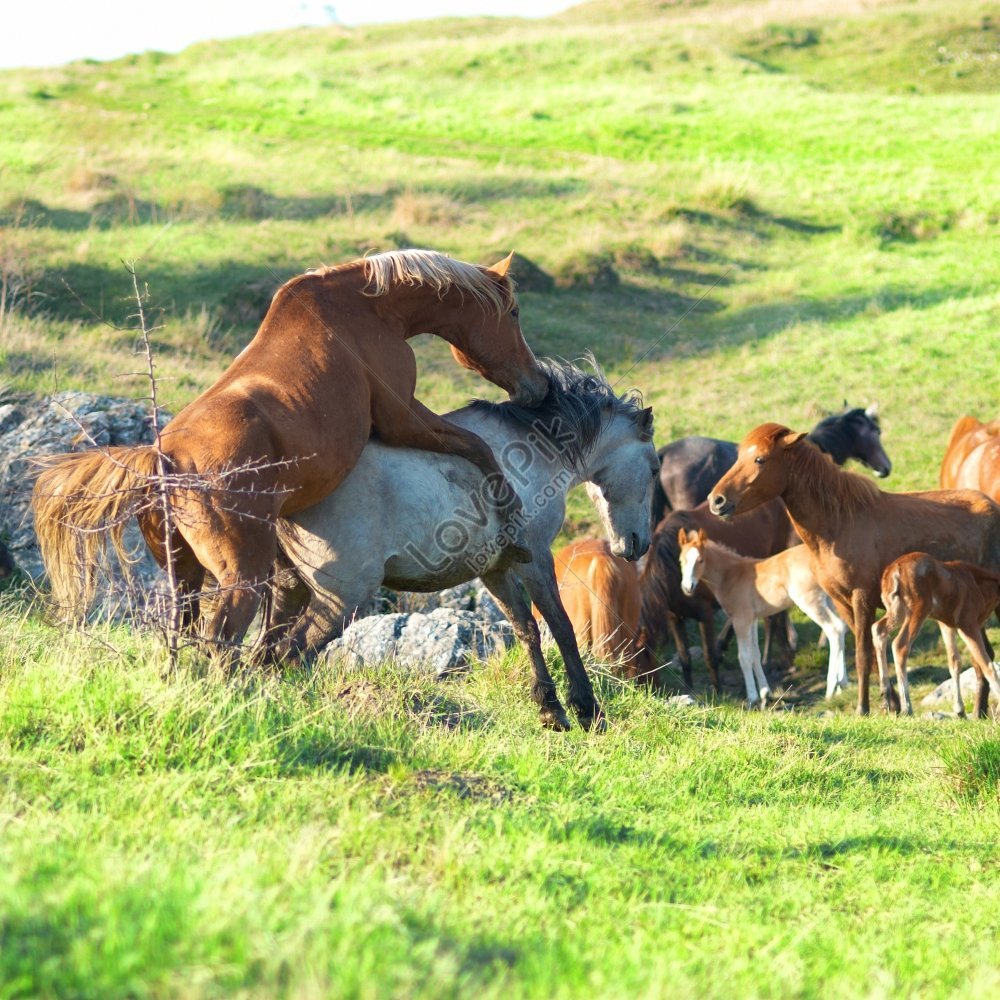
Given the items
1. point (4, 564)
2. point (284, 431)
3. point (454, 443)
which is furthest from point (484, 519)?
point (4, 564)

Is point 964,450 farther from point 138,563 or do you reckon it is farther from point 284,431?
point 284,431

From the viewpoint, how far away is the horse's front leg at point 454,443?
6.02 m

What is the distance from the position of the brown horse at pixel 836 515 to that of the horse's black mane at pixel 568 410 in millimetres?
3311

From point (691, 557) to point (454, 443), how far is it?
586cm

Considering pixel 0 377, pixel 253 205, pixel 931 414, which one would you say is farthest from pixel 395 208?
pixel 0 377

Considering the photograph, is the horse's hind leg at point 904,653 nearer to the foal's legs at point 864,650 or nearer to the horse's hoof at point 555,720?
the foal's legs at point 864,650

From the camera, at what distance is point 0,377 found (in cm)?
1204

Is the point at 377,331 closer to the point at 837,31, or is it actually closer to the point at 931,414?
the point at 931,414

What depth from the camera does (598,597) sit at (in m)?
9.81

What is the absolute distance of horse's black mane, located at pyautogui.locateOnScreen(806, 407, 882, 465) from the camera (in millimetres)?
14812

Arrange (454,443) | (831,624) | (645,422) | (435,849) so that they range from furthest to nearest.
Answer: (831,624) < (645,422) < (454,443) < (435,849)

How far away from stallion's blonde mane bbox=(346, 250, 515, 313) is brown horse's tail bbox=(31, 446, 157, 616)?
1.49 meters

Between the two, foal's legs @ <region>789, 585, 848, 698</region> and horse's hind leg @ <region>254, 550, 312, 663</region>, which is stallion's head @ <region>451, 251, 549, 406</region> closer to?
horse's hind leg @ <region>254, 550, 312, 663</region>

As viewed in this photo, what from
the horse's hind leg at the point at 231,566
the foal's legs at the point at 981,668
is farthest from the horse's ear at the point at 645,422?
the foal's legs at the point at 981,668
